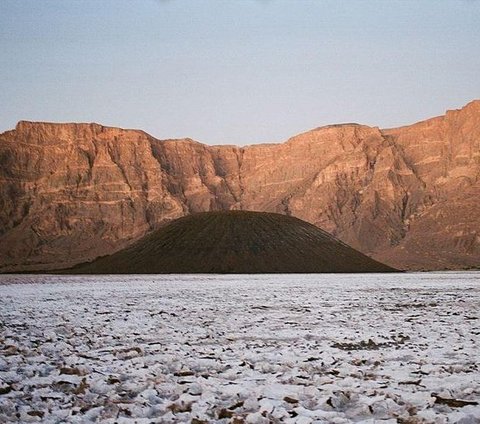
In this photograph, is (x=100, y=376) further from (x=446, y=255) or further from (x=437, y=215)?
(x=437, y=215)

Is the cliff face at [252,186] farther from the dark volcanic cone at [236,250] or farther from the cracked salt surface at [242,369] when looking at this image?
the cracked salt surface at [242,369]

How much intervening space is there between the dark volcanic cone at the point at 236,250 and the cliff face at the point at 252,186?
124 ft

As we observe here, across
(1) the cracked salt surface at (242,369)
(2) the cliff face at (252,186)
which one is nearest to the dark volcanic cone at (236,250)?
(2) the cliff face at (252,186)

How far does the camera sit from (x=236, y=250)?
218 feet

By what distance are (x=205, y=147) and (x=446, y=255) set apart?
89792mm

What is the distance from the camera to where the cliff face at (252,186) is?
119m

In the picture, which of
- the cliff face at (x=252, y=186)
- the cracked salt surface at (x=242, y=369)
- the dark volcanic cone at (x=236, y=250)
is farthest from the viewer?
the cliff face at (x=252, y=186)

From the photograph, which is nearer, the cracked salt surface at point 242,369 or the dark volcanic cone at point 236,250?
the cracked salt surface at point 242,369

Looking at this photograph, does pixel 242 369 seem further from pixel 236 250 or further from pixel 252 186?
pixel 252 186

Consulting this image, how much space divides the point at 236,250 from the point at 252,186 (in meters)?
97.3

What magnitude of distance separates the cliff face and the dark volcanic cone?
37.8 meters

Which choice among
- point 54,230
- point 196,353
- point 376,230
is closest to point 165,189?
point 54,230

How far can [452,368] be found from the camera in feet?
23.0

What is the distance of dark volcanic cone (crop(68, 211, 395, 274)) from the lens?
206 ft
